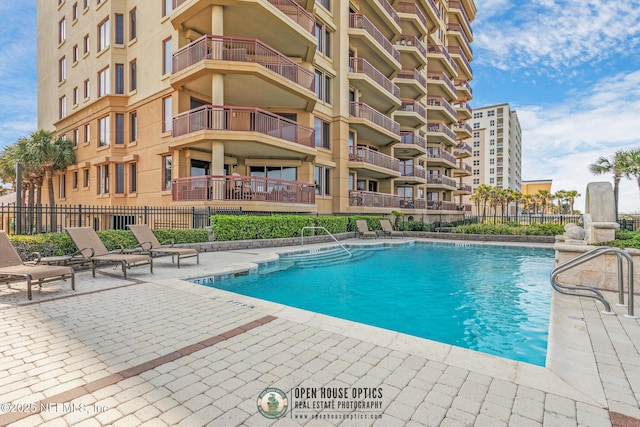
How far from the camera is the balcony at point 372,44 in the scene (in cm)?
2344

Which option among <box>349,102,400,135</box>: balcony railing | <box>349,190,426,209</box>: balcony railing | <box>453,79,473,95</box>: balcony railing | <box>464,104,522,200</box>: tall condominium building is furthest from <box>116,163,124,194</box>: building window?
<box>464,104,522,200</box>: tall condominium building

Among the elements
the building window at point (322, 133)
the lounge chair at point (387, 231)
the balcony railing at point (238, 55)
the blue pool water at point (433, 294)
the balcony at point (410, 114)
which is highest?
the balcony at point (410, 114)

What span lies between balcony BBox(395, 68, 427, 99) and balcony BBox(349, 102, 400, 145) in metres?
6.17

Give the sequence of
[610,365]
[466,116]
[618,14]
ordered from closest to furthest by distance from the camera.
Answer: [610,365] < [618,14] < [466,116]

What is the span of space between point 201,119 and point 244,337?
13.8m

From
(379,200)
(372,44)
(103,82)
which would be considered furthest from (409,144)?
(103,82)

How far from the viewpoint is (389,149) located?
29.2m

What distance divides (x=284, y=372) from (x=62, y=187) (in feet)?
104

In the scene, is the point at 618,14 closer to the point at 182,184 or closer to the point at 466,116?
the point at 182,184

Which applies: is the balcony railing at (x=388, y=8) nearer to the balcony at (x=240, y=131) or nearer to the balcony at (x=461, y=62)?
the balcony at (x=240, y=131)

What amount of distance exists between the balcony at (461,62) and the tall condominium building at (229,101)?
46.6ft

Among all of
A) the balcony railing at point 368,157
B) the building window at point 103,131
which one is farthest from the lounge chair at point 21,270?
the balcony railing at point 368,157

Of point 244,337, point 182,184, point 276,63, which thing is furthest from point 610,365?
point 276,63

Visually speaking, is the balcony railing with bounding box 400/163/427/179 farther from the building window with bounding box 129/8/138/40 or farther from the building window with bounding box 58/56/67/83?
the building window with bounding box 58/56/67/83
